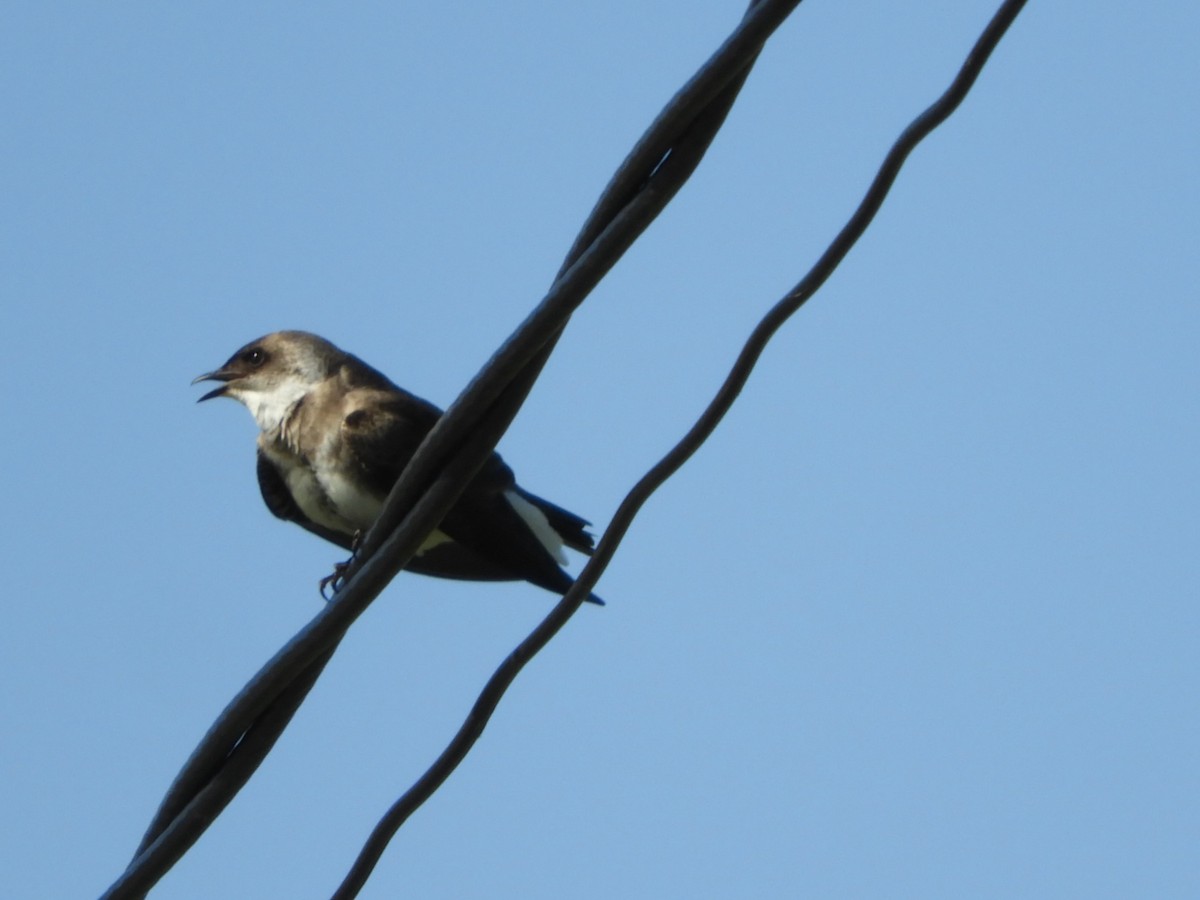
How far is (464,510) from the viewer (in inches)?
241

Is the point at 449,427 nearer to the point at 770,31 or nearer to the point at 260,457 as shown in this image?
the point at 770,31

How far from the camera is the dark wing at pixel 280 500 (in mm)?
6957

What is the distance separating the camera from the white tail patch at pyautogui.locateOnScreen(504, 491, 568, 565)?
6709 millimetres

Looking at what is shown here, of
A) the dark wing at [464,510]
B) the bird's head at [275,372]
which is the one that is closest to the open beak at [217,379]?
the bird's head at [275,372]

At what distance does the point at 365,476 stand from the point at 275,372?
1.19 m

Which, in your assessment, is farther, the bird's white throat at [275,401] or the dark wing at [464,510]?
the bird's white throat at [275,401]

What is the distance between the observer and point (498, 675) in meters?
3.39

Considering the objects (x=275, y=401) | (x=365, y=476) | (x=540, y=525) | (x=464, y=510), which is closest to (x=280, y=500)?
(x=275, y=401)

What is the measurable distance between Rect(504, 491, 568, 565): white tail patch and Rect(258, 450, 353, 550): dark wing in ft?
2.39

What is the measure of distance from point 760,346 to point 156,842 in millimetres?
1541

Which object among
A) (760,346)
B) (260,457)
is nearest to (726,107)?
(760,346)

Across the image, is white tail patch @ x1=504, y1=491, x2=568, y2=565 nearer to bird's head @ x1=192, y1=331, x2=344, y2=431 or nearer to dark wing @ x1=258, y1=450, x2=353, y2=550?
dark wing @ x1=258, y1=450, x2=353, y2=550

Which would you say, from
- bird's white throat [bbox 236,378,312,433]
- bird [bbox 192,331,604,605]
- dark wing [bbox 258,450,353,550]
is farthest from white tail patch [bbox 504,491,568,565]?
bird's white throat [bbox 236,378,312,433]

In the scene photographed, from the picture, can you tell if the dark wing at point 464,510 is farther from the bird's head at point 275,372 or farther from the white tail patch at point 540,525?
the bird's head at point 275,372
